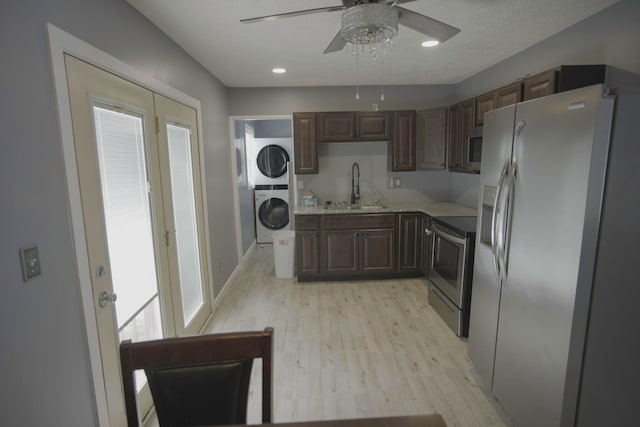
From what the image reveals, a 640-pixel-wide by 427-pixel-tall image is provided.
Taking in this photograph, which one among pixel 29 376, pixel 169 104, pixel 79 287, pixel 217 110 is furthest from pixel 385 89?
pixel 29 376

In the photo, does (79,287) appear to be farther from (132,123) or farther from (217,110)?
(217,110)

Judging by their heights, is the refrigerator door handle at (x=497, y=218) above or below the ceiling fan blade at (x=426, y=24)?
below

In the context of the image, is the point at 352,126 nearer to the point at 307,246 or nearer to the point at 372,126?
the point at 372,126

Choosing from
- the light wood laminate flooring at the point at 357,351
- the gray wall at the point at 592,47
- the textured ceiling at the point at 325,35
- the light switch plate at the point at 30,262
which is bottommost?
the light wood laminate flooring at the point at 357,351

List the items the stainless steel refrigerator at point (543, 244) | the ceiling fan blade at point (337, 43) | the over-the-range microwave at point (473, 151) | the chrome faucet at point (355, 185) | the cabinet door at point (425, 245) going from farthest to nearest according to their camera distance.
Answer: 1. the chrome faucet at point (355, 185)
2. the cabinet door at point (425, 245)
3. the over-the-range microwave at point (473, 151)
4. the ceiling fan blade at point (337, 43)
5. the stainless steel refrigerator at point (543, 244)

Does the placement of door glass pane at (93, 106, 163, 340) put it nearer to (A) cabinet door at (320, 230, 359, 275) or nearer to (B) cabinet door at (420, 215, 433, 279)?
(A) cabinet door at (320, 230, 359, 275)

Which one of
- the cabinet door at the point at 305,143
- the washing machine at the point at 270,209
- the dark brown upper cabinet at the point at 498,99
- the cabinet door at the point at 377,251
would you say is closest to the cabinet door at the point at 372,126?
the cabinet door at the point at 305,143

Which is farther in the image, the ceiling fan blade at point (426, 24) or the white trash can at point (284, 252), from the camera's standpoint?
the white trash can at point (284, 252)

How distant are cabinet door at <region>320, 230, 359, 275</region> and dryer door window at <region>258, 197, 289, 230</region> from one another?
1978 mm

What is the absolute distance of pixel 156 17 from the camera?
2.13m

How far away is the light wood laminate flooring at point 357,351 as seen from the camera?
2.04 metres

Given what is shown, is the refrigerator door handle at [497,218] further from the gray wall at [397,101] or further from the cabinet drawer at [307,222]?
the cabinet drawer at [307,222]

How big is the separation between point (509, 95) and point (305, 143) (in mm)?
2300

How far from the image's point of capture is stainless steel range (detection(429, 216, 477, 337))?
104 inches
